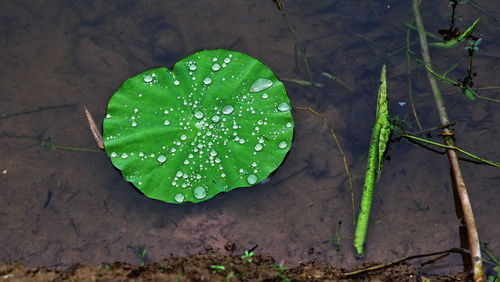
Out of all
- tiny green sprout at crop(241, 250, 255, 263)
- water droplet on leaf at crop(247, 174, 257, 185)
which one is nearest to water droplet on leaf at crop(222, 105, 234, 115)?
water droplet on leaf at crop(247, 174, 257, 185)

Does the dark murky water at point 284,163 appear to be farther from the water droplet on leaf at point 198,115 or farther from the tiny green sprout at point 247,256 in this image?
the water droplet on leaf at point 198,115

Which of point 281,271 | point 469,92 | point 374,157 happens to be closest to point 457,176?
point 374,157

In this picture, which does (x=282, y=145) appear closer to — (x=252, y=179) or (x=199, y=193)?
(x=252, y=179)

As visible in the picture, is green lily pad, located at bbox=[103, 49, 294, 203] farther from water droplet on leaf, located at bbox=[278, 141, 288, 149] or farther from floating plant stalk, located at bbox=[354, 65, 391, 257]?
floating plant stalk, located at bbox=[354, 65, 391, 257]

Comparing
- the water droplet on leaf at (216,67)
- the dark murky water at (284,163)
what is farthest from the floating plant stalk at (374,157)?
the water droplet on leaf at (216,67)

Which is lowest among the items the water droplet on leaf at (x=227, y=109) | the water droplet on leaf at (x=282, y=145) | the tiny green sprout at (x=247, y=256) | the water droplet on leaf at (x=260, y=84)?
the tiny green sprout at (x=247, y=256)

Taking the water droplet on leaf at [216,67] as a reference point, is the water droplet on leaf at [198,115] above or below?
below
